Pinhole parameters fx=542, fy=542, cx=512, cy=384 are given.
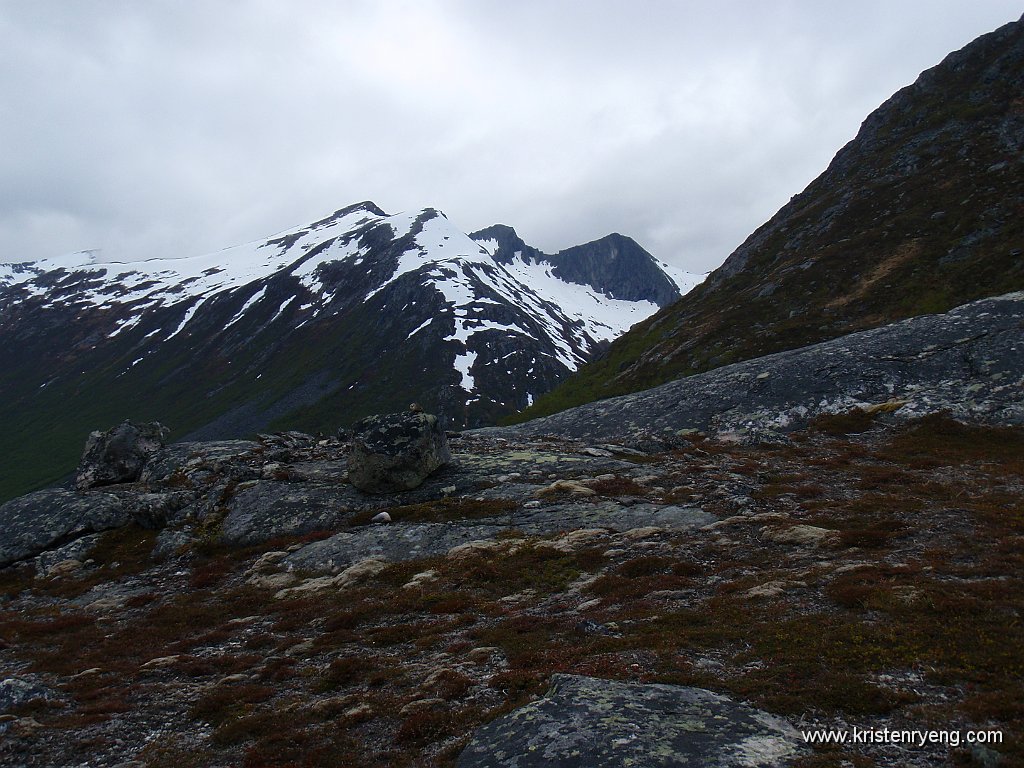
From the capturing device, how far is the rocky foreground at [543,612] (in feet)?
30.8

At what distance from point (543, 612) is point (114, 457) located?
3328cm

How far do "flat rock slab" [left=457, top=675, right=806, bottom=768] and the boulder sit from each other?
3477 centimetres

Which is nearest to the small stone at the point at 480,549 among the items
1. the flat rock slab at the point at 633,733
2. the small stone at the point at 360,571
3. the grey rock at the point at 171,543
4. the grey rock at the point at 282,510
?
the small stone at the point at 360,571

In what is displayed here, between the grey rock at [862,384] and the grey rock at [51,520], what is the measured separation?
27115mm

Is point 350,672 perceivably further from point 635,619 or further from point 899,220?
point 899,220

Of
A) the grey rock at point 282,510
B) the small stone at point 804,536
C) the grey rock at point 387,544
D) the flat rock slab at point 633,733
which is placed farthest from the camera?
the grey rock at point 282,510

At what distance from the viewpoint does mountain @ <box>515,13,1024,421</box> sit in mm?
63906

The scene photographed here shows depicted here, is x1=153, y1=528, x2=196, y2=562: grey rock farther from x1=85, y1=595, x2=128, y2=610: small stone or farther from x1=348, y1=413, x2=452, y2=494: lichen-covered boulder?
x1=348, y1=413, x2=452, y2=494: lichen-covered boulder

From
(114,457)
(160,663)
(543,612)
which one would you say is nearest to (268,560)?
(160,663)

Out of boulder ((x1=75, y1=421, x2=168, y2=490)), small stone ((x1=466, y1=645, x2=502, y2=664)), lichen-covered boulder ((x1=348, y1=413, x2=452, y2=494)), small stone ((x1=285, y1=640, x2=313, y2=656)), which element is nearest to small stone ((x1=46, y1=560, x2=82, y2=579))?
boulder ((x1=75, y1=421, x2=168, y2=490))

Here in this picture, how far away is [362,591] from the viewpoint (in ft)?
66.9

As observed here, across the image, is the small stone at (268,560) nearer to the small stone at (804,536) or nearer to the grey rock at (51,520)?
the grey rock at (51,520)

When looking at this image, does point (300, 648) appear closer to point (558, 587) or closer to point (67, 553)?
point (558, 587)

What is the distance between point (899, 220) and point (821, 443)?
64.6 m
